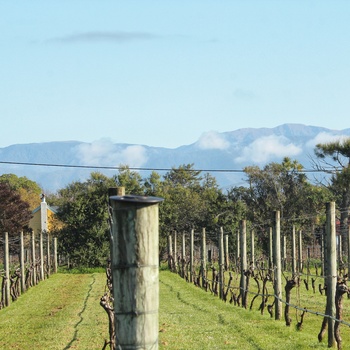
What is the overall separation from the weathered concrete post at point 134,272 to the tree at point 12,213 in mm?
66625

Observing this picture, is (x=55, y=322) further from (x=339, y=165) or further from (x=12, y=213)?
(x=12, y=213)

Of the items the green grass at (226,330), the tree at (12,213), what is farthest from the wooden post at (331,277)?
the tree at (12,213)

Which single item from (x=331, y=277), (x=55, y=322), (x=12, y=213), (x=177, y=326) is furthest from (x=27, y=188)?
(x=331, y=277)

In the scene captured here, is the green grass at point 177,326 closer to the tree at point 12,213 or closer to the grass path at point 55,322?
the grass path at point 55,322

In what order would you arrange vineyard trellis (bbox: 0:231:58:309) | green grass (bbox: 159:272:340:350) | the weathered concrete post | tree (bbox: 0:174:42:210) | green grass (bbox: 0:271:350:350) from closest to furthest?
the weathered concrete post
green grass (bbox: 159:272:340:350)
green grass (bbox: 0:271:350:350)
vineyard trellis (bbox: 0:231:58:309)
tree (bbox: 0:174:42:210)

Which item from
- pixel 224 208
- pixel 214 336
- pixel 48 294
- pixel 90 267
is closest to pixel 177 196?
pixel 224 208

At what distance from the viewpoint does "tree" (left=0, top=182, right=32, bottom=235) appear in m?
71.4

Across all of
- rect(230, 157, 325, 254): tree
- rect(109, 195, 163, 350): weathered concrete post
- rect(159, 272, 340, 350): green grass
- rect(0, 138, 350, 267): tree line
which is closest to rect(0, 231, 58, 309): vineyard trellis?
rect(0, 138, 350, 267): tree line

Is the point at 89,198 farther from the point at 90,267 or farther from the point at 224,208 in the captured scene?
the point at 224,208

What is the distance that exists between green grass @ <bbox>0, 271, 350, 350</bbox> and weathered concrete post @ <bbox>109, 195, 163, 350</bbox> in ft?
33.6

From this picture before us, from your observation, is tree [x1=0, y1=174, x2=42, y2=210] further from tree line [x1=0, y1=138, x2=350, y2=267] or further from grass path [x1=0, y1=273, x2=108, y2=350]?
grass path [x1=0, y1=273, x2=108, y2=350]

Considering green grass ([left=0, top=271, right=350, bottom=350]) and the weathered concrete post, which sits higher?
the weathered concrete post

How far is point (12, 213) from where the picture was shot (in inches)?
2911

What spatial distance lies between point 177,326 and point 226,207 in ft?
156
